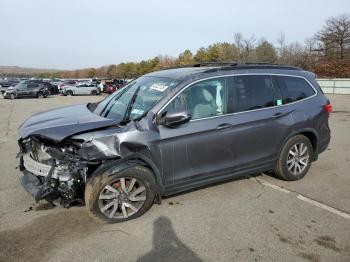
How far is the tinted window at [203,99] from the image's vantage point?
174 inches

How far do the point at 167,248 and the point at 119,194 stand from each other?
907mm

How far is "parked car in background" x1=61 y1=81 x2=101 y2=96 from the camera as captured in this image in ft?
125

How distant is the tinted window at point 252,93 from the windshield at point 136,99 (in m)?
0.90

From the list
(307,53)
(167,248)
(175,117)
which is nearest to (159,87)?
(175,117)

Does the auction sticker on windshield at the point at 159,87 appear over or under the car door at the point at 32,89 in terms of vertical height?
over

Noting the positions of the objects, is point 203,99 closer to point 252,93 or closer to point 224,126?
point 224,126

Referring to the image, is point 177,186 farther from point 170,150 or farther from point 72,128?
point 72,128

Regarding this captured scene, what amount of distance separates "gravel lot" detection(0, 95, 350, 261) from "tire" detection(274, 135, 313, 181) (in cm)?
21

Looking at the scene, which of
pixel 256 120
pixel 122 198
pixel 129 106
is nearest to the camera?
pixel 122 198

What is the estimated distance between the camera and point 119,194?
13.6 ft

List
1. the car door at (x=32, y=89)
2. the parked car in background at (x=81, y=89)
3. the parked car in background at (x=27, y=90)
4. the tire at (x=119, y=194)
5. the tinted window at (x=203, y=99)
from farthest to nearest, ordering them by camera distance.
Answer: the parked car in background at (x=81, y=89) < the car door at (x=32, y=89) < the parked car in background at (x=27, y=90) < the tinted window at (x=203, y=99) < the tire at (x=119, y=194)

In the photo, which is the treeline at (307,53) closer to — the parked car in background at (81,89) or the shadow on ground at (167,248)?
the parked car in background at (81,89)

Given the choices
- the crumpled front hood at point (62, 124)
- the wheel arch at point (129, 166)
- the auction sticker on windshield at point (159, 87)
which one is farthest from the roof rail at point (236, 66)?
the crumpled front hood at point (62, 124)

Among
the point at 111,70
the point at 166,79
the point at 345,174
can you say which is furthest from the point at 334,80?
the point at 111,70
